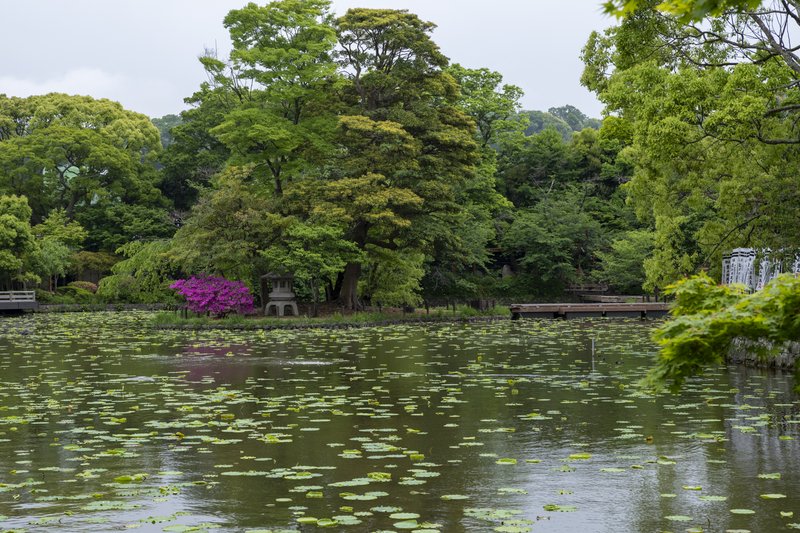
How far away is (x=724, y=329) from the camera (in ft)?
15.2

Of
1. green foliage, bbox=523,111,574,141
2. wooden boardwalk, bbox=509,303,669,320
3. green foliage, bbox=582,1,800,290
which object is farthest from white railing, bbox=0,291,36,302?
green foliage, bbox=523,111,574,141

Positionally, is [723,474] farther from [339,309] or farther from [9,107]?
[9,107]

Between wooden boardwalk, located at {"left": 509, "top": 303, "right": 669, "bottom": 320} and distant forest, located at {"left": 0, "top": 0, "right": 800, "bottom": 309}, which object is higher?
distant forest, located at {"left": 0, "top": 0, "right": 800, "bottom": 309}

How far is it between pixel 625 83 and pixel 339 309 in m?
16.7

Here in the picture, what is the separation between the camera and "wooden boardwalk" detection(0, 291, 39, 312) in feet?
148

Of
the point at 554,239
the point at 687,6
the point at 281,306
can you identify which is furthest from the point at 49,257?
the point at 687,6

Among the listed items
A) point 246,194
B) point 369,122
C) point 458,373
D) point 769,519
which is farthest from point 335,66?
point 769,519

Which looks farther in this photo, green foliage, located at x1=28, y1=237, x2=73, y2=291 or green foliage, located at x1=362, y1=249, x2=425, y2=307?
green foliage, located at x1=28, y1=237, x2=73, y2=291

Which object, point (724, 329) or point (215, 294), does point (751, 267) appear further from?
point (724, 329)

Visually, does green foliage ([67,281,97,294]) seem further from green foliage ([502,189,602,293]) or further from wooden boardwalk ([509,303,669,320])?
wooden boardwalk ([509,303,669,320])

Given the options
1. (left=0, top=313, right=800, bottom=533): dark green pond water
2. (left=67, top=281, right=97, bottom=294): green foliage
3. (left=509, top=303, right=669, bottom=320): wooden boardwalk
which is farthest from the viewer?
(left=67, top=281, right=97, bottom=294): green foliage

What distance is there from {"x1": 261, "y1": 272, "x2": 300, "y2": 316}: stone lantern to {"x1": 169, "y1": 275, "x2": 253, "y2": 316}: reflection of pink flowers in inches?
46.3

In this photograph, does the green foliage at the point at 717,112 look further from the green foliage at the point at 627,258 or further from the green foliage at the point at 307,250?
the green foliage at the point at 627,258

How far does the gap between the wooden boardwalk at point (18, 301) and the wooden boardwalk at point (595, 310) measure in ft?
75.7
